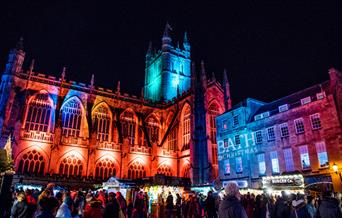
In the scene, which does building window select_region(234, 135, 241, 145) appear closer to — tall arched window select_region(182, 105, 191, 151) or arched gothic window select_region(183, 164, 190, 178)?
tall arched window select_region(182, 105, 191, 151)

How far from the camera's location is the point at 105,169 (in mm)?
33562

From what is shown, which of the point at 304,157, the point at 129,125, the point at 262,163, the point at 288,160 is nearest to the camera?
the point at 304,157

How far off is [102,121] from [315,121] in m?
27.3

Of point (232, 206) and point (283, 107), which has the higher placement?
point (283, 107)

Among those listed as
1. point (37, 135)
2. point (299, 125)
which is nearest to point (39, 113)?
point (37, 135)

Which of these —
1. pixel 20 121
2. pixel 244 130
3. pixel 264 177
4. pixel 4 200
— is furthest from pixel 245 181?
pixel 20 121

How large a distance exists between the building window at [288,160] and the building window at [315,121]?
9.63 ft

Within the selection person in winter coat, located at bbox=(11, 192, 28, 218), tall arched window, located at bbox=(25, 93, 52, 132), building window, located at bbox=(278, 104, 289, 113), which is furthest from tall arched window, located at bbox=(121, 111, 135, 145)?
person in winter coat, located at bbox=(11, 192, 28, 218)

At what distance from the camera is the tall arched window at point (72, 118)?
1360 inches

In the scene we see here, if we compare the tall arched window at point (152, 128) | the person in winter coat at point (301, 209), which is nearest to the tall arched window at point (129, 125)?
the tall arched window at point (152, 128)

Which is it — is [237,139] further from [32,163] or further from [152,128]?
[32,163]

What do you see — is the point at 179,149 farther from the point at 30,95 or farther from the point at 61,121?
the point at 30,95

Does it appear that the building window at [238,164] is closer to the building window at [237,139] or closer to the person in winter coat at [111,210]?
the building window at [237,139]

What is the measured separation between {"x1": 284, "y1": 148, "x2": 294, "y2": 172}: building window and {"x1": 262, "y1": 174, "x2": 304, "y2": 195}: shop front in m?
1.28
